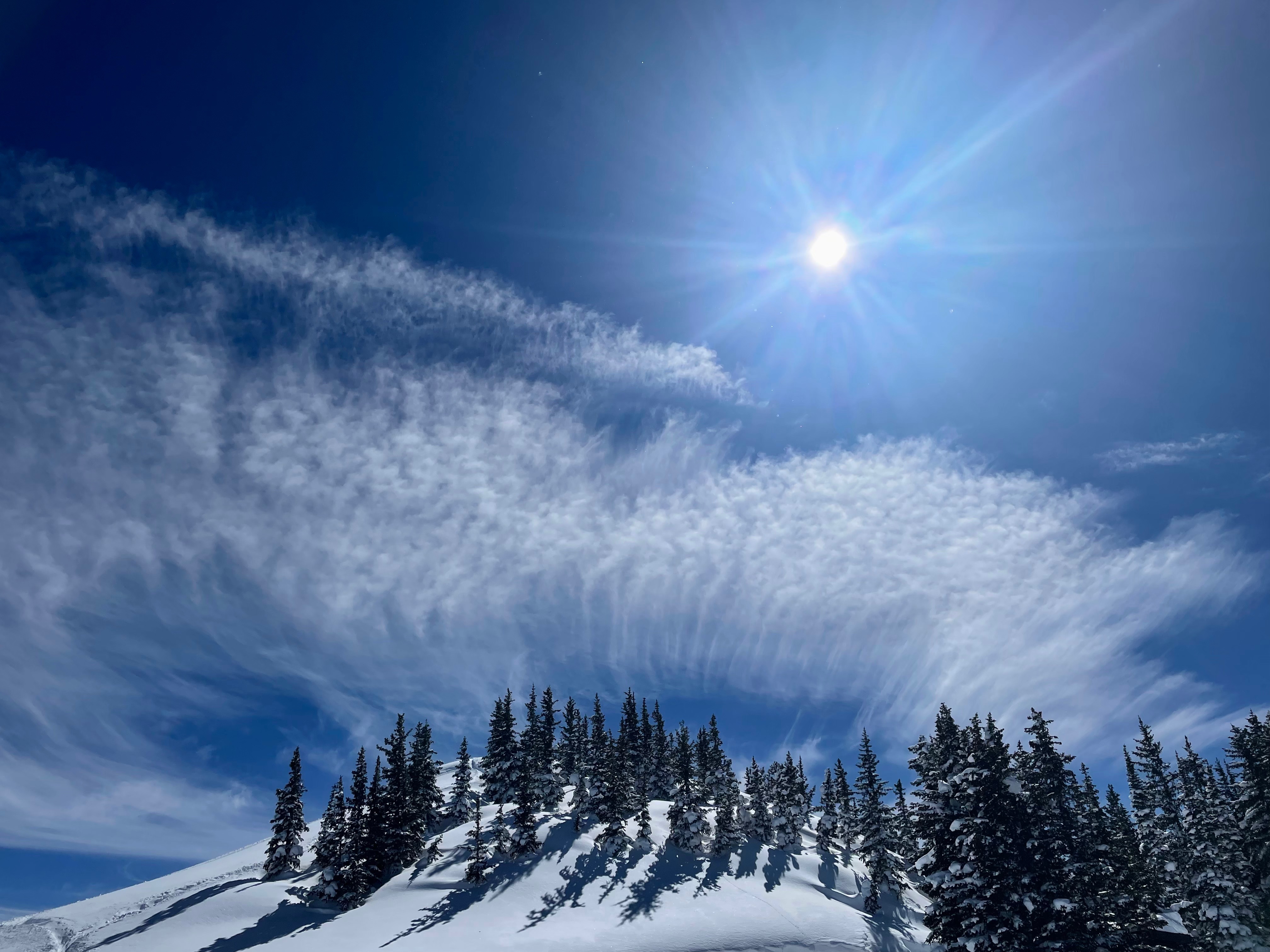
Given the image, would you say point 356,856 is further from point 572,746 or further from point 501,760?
point 572,746

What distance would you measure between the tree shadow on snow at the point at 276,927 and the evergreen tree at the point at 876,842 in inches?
1788

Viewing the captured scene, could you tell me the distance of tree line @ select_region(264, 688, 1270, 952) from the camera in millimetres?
29125

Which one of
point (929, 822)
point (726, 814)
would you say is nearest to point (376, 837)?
point (726, 814)

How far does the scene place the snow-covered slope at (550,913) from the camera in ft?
129

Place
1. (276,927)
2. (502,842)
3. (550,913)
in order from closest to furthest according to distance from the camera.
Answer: (550,913)
(276,927)
(502,842)

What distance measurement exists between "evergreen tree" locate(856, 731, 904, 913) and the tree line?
0.17m

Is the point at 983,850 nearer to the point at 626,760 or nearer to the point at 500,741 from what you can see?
the point at 500,741

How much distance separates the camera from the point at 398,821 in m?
56.3

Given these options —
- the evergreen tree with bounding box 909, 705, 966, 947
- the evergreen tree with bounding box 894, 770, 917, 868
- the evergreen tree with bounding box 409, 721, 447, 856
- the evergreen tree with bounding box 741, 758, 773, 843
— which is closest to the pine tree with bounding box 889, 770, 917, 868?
the evergreen tree with bounding box 894, 770, 917, 868

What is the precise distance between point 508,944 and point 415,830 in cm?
2388

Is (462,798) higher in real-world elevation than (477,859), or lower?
higher

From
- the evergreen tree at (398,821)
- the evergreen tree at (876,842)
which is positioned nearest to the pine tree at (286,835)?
the evergreen tree at (398,821)

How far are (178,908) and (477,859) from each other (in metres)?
29.8

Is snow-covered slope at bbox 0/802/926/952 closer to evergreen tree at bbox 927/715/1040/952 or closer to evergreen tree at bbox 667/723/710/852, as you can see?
evergreen tree at bbox 667/723/710/852
